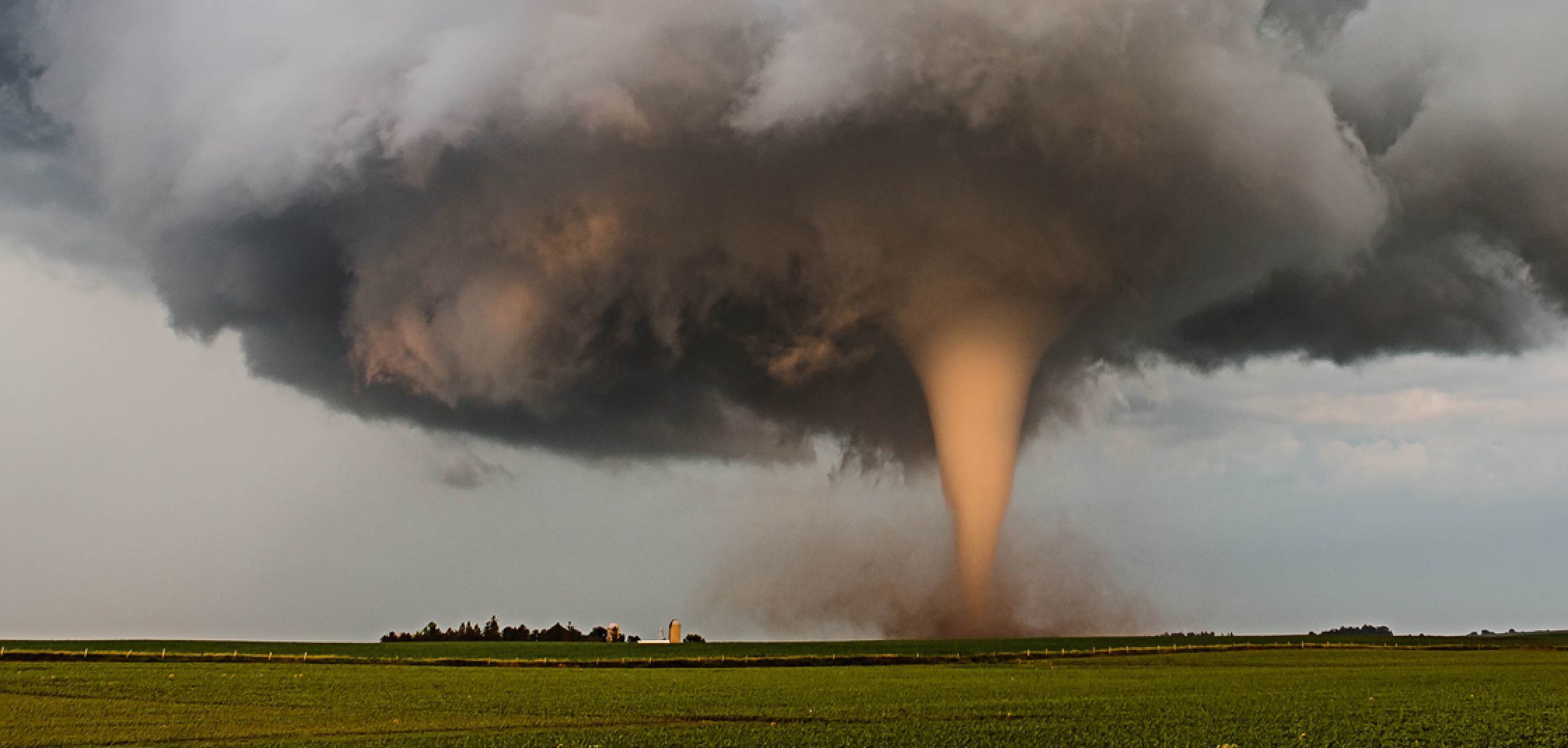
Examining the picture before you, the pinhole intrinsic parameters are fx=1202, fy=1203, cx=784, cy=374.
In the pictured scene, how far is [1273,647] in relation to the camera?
10975 cm

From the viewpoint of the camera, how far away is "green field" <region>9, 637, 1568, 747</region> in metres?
34.4

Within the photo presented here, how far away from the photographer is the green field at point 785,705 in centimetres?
3438

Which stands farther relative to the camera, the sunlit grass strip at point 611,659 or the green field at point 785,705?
the sunlit grass strip at point 611,659

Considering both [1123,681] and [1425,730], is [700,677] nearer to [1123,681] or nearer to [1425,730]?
[1123,681]

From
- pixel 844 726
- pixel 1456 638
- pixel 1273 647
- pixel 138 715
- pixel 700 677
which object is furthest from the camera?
pixel 1456 638

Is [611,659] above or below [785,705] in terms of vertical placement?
above

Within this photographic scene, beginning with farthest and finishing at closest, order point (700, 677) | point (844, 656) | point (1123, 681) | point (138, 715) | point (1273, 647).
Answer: point (1273, 647)
point (844, 656)
point (700, 677)
point (1123, 681)
point (138, 715)

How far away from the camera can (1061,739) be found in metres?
33.1

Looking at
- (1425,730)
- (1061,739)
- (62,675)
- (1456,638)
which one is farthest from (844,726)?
(1456,638)

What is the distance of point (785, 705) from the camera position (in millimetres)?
46156

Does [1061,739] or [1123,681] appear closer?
[1061,739]

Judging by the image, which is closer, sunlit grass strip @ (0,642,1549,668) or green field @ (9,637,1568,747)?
green field @ (9,637,1568,747)

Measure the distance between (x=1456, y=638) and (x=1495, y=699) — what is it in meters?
107

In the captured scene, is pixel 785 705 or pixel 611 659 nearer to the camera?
pixel 785 705
